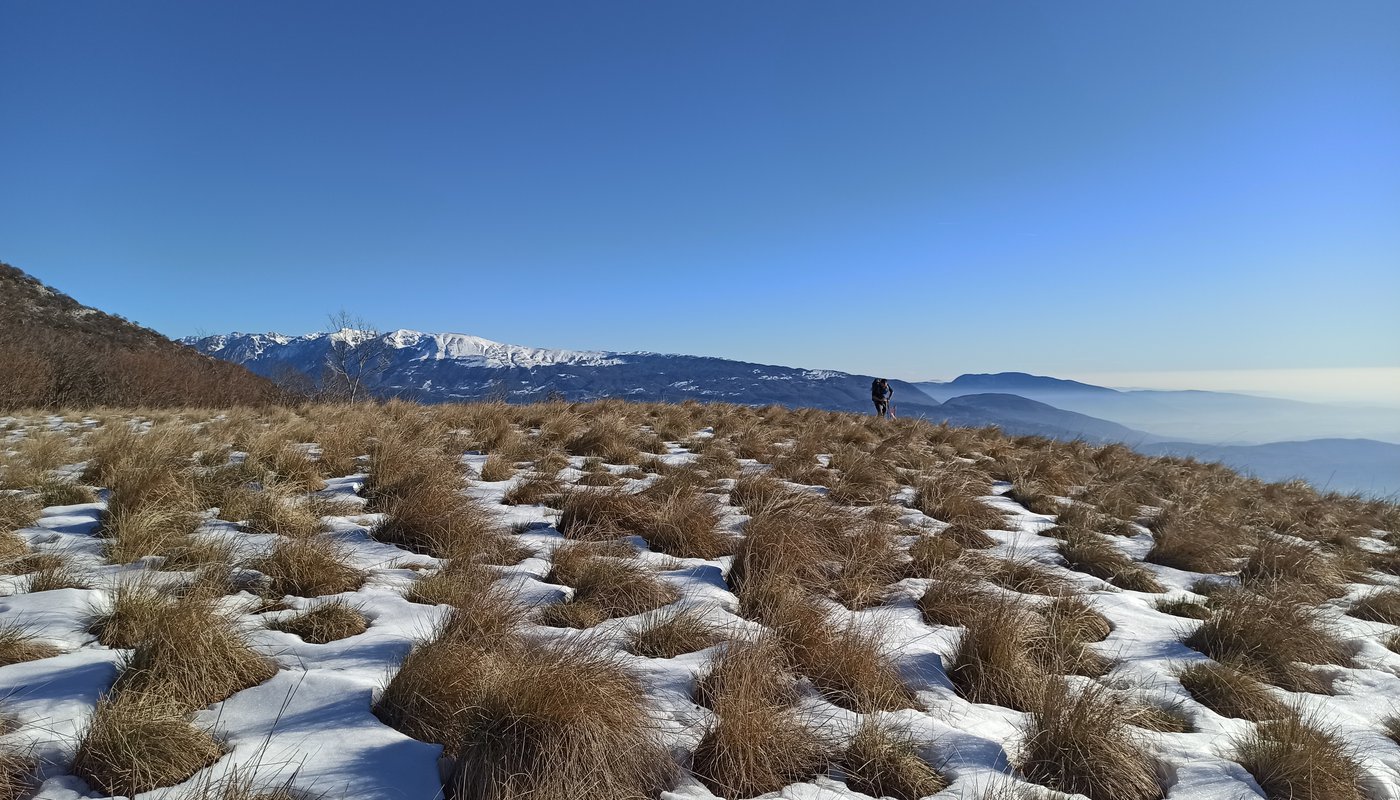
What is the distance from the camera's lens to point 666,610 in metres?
3.34

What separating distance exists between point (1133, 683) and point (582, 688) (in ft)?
9.35

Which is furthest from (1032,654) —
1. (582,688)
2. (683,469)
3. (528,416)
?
(528,416)

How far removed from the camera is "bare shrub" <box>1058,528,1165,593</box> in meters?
4.74

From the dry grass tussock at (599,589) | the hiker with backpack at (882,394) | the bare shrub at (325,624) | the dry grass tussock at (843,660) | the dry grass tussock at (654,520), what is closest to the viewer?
the dry grass tussock at (843,660)

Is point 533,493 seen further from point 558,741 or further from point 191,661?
point 558,741

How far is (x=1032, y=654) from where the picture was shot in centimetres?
319

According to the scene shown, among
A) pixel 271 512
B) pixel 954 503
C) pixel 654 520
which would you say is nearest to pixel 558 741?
pixel 654 520

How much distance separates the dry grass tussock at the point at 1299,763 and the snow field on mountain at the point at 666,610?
0.19 ft

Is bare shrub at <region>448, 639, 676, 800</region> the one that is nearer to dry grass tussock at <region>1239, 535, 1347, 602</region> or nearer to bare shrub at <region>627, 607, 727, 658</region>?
bare shrub at <region>627, 607, 727, 658</region>

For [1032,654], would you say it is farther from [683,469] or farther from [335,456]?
[335,456]

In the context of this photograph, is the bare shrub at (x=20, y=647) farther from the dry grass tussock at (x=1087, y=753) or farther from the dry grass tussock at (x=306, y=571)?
the dry grass tussock at (x=1087, y=753)

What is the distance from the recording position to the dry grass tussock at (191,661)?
2244 mm

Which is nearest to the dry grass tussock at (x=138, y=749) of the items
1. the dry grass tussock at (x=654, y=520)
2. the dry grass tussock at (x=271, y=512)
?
the dry grass tussock at (x=271, y=512)

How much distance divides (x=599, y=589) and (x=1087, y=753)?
2.46 m
